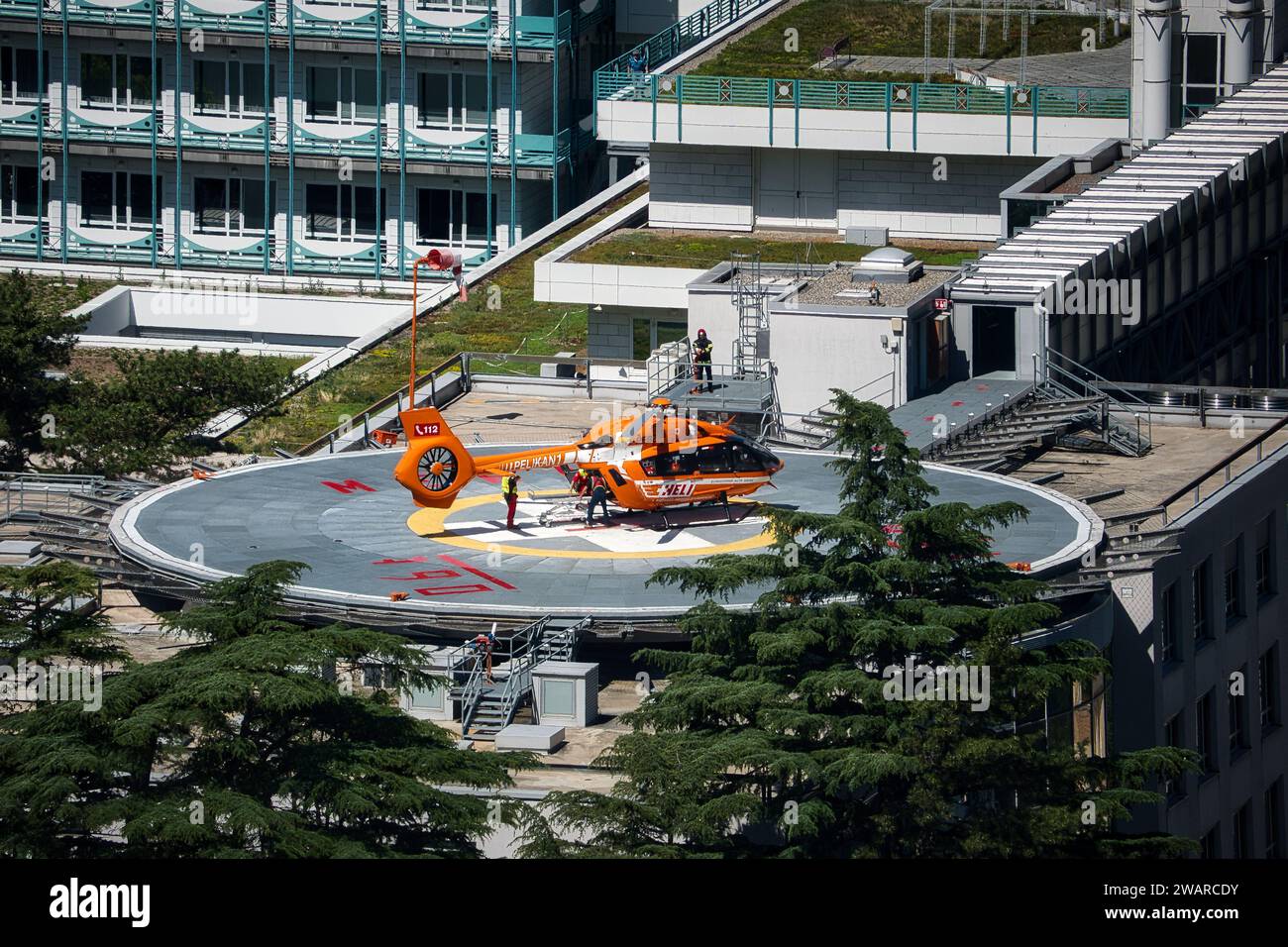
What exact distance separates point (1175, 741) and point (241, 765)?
30.0m

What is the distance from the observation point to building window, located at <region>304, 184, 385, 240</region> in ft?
382

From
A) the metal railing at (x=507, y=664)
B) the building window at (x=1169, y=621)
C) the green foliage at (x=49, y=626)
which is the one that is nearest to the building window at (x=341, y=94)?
the building window at (x=1169, y=621)

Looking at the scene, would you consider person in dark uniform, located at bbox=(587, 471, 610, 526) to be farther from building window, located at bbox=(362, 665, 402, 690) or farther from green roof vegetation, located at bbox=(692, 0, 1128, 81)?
green roof vegetation, located at bbox=(692, 0, 1128, 81)

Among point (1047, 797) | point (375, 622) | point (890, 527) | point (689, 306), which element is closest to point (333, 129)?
point (689, 306)

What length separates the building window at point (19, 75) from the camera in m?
118

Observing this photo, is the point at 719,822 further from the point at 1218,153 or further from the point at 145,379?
the point at 1218,153

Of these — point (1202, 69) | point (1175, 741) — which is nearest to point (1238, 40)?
point (1202, 69)

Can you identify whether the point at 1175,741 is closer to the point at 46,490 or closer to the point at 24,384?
the point at 46,490

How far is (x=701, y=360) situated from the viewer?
80750 mm

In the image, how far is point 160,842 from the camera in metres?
35.9

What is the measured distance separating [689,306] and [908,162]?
20230 millimetres

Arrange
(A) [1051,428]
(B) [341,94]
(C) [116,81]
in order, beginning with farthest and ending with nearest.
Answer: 1. (C) [116,81]
2. (B) [341,94]
3. (A) [1051,428]

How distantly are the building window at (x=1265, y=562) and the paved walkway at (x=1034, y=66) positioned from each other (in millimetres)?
40455

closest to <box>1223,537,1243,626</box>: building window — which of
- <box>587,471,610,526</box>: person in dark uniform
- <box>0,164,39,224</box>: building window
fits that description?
<box>587,471,610,526</box>: person in dark uniform
